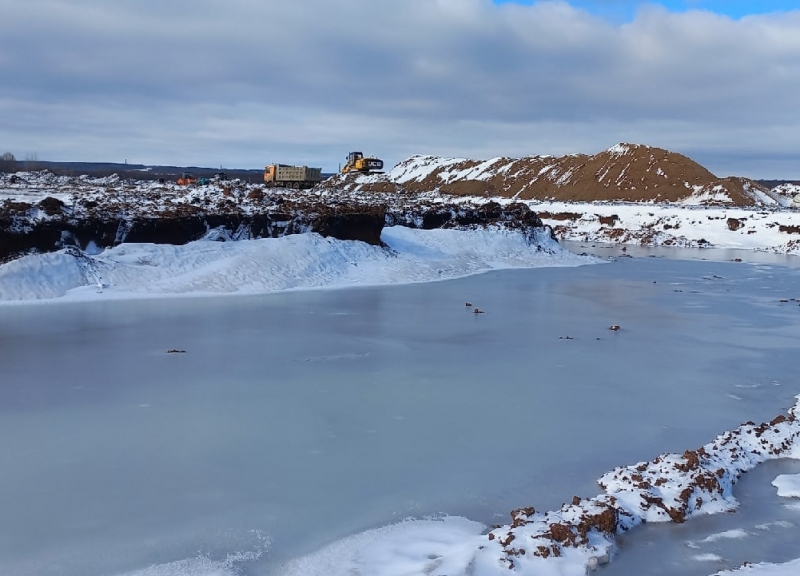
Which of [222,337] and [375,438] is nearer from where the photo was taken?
[375,438]

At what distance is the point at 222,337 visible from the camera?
10391 mm

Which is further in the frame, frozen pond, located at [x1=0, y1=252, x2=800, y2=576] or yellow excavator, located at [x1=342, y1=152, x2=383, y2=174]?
yellow excavator, located at [x1=342, y1=152, x2=383, y2=174]

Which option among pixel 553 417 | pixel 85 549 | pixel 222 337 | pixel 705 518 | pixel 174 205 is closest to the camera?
pixel 85 549

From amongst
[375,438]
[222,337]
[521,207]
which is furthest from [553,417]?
[521,207]

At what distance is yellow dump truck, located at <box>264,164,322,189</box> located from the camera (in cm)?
5500

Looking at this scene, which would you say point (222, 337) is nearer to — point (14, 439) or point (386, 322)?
point (386, 322)

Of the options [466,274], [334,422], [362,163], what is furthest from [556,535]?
[362,163]

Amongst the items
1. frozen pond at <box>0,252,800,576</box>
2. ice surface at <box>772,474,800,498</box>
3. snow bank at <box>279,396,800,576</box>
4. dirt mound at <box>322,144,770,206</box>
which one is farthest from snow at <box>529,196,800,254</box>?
snow bank at <box>279,396,800,576</box>

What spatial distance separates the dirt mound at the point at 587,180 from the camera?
58.2m

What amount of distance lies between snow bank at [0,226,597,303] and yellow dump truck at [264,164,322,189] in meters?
33.9

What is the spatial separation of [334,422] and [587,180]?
202 feet

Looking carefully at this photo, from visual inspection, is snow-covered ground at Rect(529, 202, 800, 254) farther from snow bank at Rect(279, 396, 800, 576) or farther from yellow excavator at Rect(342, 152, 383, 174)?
snow bank at Rect(279, 396, 800, 576)

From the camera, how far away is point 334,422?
6.49 metres

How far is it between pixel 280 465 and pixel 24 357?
17.0ft
